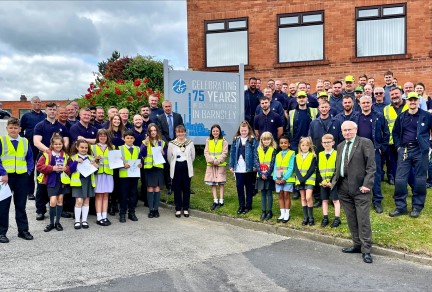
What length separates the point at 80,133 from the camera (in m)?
9.13

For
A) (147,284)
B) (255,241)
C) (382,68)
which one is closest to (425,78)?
(382,68)

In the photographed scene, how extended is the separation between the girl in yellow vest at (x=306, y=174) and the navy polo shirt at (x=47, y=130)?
4.81 meters

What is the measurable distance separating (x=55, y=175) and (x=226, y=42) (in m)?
11.2

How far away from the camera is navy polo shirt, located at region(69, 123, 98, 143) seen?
9.08m

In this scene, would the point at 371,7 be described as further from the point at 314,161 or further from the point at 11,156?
the point at 11,156

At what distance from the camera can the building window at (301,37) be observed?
56.5 ft

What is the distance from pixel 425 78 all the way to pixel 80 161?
12.8 meters

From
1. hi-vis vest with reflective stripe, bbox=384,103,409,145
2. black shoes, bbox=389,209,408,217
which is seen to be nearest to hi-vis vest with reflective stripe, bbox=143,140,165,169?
black shoes, bbox=389,209,408,217

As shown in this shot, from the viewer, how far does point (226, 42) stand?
1794cm

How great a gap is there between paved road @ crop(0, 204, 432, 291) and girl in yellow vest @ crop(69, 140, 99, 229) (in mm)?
337

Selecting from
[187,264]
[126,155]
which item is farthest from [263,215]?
[126,155]

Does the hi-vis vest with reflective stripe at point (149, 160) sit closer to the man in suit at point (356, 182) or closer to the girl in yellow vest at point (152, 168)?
the girl in yellow vest at point (152, 168)

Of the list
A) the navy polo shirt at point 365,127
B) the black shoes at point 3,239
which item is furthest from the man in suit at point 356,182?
the black shoes at point 3,239

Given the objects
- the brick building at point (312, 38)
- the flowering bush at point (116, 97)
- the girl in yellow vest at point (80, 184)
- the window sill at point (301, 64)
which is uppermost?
the brick building at point (312, 38)
